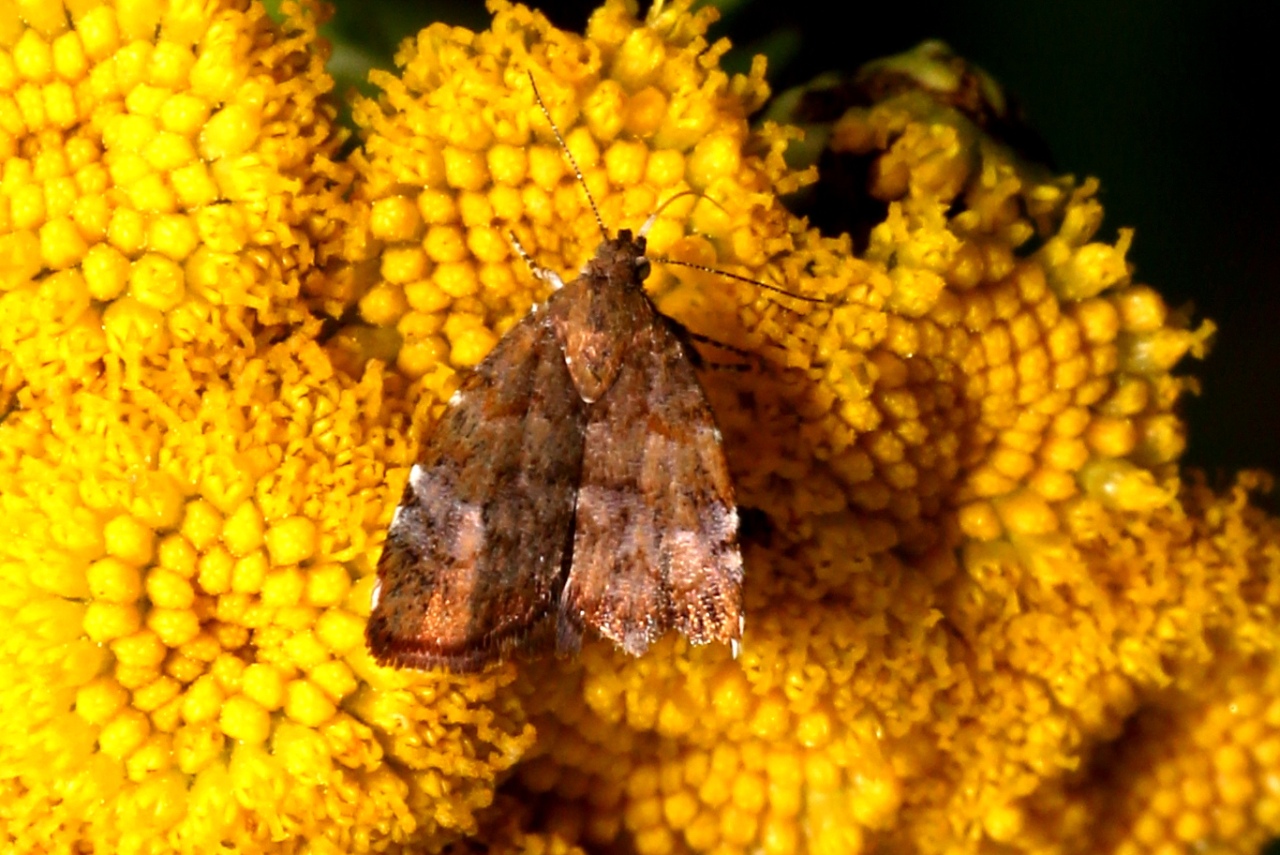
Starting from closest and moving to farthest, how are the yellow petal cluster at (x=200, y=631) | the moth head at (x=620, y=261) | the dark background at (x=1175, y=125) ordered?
the yellow petal cluster at (x=200, y=631), the moth head at (x=620, y=261), the dark background at (x=1175, y=125)

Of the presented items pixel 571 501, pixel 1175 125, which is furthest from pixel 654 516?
pixel 1175 125

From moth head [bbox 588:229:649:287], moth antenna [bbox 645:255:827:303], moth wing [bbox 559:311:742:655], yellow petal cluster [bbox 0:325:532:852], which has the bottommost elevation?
yellow petal cluster [bbox 0:325:532:852]

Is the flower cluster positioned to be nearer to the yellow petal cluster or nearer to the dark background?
the yellow petal cluster

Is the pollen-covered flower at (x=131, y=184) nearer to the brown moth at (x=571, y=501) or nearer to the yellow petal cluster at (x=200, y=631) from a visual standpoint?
the yellow petal cluster at (x=200, y=631)

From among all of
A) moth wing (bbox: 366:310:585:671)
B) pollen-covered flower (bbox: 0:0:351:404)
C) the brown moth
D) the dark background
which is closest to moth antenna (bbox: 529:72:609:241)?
the brown moth

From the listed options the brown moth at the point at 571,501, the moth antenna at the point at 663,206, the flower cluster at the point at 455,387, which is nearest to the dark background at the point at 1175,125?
the flower cluster at the point at 455,387

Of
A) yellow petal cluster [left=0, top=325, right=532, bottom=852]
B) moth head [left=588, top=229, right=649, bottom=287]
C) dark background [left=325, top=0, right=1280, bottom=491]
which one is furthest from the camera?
dark background [left=325, top=0, right=1280, bottom=491]
